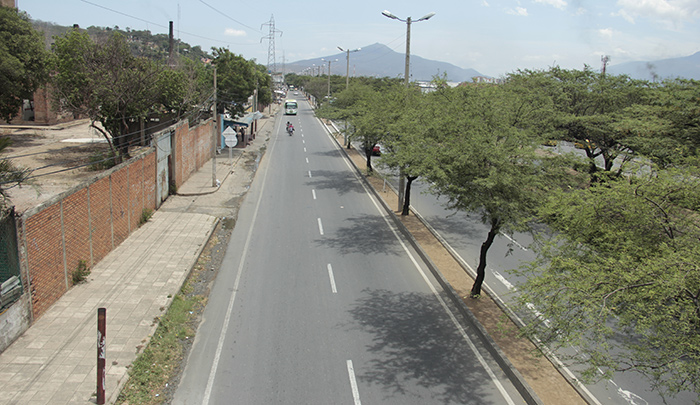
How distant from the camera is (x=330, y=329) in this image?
10.8 m

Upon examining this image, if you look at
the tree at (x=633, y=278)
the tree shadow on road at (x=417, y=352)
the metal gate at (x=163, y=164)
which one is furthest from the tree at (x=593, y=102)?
the metal gate at (x=163, y=164)

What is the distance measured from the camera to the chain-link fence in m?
9.09

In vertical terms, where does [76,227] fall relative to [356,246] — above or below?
above

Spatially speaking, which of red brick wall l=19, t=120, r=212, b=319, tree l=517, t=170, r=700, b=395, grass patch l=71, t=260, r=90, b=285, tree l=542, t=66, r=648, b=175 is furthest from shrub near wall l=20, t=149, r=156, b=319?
tree l=542, t=66, r=648, b=175

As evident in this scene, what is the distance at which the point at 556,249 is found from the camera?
8469 mm

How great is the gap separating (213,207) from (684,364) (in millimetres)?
18550

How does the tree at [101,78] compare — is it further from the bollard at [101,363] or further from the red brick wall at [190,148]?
the bollard at [101,363]

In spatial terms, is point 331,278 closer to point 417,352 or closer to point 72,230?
point 417,352

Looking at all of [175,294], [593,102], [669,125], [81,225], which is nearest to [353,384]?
[175,294]

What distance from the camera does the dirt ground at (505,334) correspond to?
8.59 m

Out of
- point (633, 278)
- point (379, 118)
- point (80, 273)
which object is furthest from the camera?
point (379, 118)

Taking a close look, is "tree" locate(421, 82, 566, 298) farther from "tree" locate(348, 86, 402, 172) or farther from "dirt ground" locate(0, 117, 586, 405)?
"tree" locate(348, 86, 402, 172)

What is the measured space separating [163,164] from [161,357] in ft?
43.7

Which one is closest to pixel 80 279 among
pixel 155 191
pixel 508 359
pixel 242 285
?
pixel 242 285
